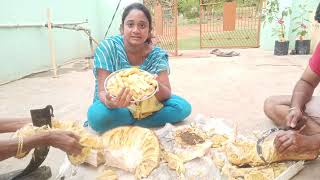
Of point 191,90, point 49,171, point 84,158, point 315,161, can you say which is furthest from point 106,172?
point 191,90

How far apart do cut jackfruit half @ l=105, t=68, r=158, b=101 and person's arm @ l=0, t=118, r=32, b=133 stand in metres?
0.66

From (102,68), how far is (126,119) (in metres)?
0.54

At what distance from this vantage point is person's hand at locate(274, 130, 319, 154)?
231 cm

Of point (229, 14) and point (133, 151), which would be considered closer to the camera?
point (133, 151)

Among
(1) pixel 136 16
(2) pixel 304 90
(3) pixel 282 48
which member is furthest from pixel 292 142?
(3) pixel 282 48

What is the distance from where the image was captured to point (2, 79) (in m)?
6.25

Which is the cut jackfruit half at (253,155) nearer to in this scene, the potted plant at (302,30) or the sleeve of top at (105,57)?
the sleeve of top at (105,57)

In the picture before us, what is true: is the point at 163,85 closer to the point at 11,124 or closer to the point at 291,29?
the point at 11,124

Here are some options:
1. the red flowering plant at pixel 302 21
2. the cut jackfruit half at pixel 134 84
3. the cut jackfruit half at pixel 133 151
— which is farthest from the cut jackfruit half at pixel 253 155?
the red flowering plant at pixel 302 21

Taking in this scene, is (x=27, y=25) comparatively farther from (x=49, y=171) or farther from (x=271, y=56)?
(x=271, y=56)

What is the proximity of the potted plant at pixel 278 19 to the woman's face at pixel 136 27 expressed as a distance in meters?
6.85

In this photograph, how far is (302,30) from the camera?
8930 millimetres

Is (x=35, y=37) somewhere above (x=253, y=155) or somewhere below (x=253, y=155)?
above

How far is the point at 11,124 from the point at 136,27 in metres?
1.32
